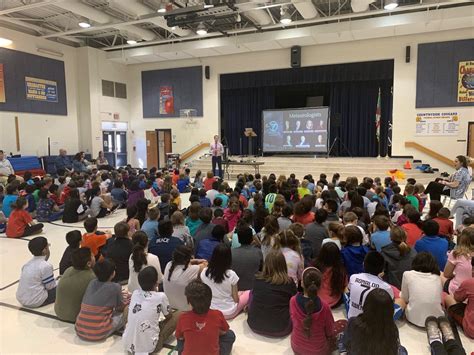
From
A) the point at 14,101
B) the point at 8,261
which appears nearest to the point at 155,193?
the point at 8,261

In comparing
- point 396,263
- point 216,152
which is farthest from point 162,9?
point 396,263

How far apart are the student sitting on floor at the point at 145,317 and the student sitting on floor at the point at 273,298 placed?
71cm

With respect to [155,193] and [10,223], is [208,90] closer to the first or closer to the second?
[155,193]

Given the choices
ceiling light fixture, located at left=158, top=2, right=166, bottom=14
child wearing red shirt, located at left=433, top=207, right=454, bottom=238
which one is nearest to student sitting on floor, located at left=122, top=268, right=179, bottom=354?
child wearing red shirt, located at left=433, top=207, right=454, bottom=238

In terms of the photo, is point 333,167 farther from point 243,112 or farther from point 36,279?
point 36,279

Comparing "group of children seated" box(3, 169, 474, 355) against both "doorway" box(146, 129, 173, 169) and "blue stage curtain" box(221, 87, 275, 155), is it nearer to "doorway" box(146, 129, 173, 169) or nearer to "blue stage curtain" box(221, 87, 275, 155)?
"blue stage curtain" box(221, 87, 275, 155)

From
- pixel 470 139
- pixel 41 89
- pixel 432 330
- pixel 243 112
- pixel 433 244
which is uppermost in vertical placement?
pixel 41 89

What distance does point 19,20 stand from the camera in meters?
11.8

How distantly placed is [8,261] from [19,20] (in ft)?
34.6

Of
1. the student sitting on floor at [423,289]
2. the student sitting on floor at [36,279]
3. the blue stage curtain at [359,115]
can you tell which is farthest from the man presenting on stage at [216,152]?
the student sitting on floor at [423,289]

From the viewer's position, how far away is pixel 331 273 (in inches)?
118

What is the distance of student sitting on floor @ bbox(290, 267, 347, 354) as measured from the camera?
2.27m

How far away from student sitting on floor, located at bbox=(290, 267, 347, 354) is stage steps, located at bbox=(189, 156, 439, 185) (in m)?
10.0

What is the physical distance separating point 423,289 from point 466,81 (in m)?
11.6
